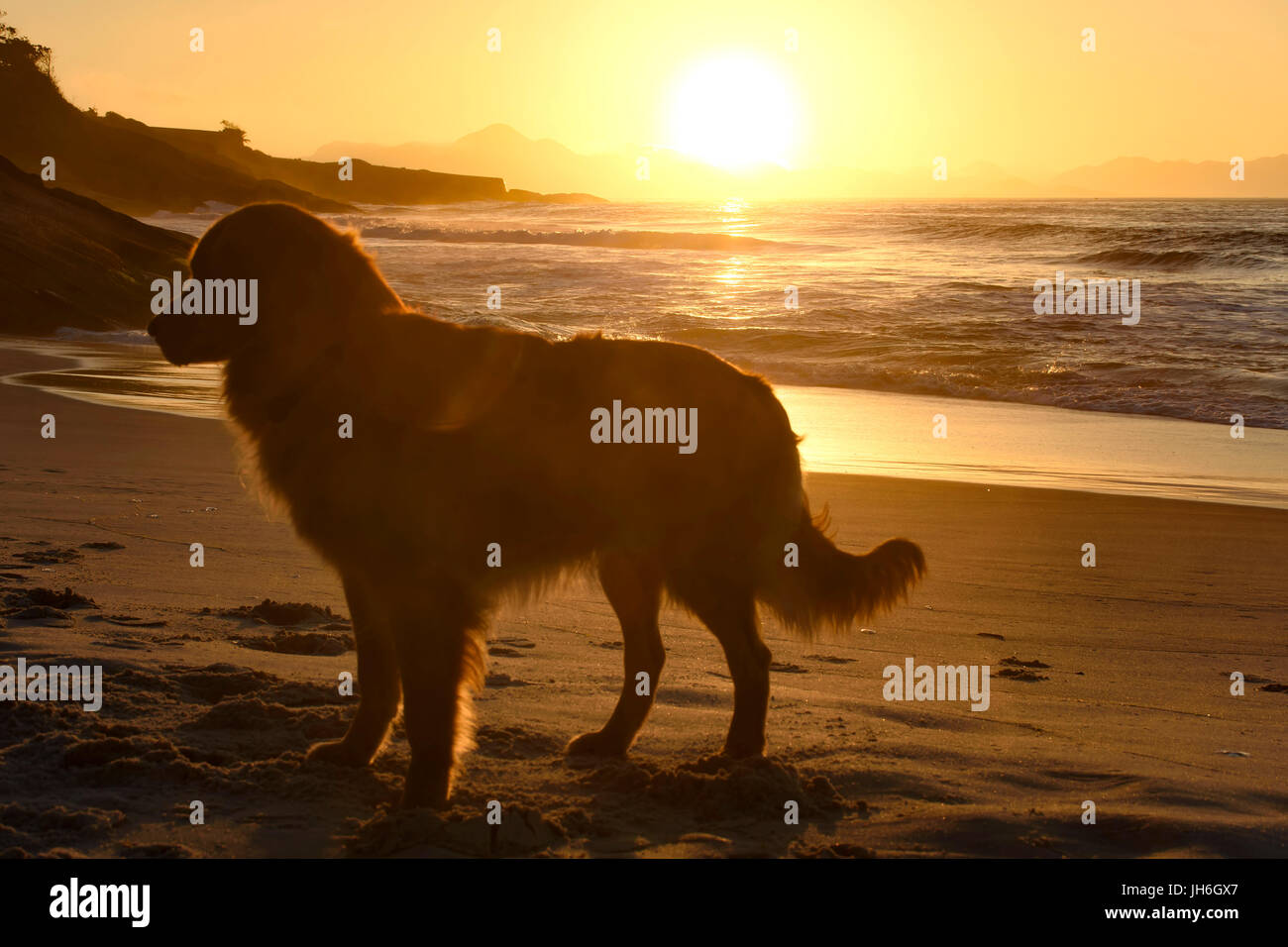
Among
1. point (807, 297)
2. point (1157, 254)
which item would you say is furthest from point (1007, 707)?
point (1157, 254)

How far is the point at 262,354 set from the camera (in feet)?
11.7

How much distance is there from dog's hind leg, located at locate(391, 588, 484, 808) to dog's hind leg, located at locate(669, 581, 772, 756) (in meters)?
0.85

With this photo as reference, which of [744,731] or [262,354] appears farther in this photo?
[744,731]

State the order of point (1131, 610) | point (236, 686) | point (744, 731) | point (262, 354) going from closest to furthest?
1. point (262, 354)
2. point (744, 731)
3. point (236, 686)
4. point (1131, 610)

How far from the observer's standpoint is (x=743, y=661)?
3.92 m

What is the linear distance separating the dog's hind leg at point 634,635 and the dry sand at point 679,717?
16cm

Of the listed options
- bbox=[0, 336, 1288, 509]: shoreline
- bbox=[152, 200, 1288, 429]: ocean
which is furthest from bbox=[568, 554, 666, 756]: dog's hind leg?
bbox=[0, 336, 1288, 509]: shoreline

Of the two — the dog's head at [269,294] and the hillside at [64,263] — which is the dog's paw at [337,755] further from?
the hillside at [64,263]

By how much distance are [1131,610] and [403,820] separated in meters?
4.40

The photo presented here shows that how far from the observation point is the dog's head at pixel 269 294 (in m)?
3.55

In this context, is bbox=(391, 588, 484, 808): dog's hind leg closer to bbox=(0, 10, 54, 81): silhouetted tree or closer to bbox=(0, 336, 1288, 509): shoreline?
bbox=(0, 336, 1288, 509): shoreline

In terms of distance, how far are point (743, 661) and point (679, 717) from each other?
2.20 ft

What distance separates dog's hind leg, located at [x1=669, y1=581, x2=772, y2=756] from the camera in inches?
152
